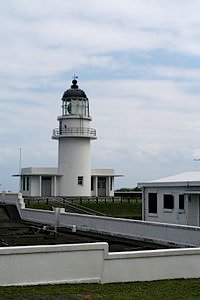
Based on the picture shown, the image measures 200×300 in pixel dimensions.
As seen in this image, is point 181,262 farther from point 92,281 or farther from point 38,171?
point 38,171

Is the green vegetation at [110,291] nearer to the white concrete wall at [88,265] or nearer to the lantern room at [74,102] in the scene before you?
the white concrete wall at [88,265]

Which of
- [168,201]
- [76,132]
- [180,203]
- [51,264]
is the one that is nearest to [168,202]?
[168,201]

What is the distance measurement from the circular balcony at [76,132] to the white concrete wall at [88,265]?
1252 inches

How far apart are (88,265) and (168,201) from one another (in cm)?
1256

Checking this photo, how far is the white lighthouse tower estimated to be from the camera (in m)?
43.5

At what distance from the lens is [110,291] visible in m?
10.0

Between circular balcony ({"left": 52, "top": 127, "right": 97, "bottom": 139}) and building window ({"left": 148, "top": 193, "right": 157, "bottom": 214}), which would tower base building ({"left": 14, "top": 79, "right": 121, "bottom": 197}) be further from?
building window ({"left": 148, "top": 193, "right": 157, "bottom": 214})

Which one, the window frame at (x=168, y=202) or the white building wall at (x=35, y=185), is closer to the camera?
the window frame at (x=168, y=202)

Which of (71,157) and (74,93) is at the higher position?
(74,93)

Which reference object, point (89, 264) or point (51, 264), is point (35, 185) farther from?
point (51, 264)

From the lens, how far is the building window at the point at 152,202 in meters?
23.8

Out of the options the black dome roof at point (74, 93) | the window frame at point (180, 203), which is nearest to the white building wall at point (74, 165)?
the black dome roof at point (74, 93)

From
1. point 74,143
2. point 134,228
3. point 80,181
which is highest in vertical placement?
point 74,143

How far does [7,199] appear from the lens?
31516 mm
